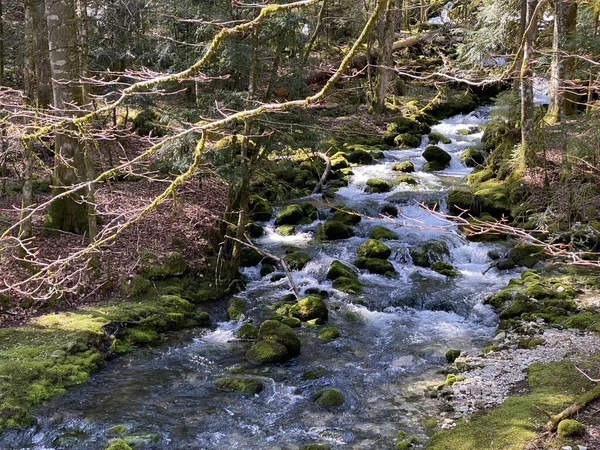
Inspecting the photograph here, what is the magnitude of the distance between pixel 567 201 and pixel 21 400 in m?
9.88

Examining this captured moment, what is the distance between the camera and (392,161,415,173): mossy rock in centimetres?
1894

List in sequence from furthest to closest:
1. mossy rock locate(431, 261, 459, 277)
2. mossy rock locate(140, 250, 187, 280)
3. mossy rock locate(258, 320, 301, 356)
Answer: mossy rock locate(431, 261, 459, 277) → mossy rock locate(140, 250, 187, 280) → mossy rock locate(258, 320, 301, 356)

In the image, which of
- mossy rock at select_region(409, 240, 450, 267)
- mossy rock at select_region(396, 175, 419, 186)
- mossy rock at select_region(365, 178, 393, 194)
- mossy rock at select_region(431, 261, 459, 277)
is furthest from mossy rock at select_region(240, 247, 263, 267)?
mossy rock at select_region(396, 175, 419, 186)

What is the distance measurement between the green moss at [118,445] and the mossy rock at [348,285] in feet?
20.8

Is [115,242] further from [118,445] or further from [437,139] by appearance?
[437,139]

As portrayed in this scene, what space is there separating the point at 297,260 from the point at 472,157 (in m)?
9.57

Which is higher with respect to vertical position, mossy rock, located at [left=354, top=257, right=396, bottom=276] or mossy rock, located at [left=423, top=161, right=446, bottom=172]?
mossy rock, located at [left=423, top=161, right=446, bottom=172]

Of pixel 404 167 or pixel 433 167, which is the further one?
pixel 433 167

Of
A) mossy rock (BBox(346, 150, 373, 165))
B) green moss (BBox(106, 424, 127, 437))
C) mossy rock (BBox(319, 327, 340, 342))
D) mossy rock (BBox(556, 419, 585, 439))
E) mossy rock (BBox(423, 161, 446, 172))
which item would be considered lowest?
mossy rock (BBox(319, 327, 340, 342))

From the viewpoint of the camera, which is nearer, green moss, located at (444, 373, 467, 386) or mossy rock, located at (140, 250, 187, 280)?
green moss, located at (444, 373, 467, 386)

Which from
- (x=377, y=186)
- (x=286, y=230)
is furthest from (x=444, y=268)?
(x=377, y=186)

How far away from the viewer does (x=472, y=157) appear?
64.0 feet

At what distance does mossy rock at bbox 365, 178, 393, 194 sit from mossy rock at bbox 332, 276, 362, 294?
5583mm

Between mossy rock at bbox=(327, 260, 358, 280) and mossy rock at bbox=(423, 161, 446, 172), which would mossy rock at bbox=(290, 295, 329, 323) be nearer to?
mossy rock at bbox=(327, 260, 358, 280)
